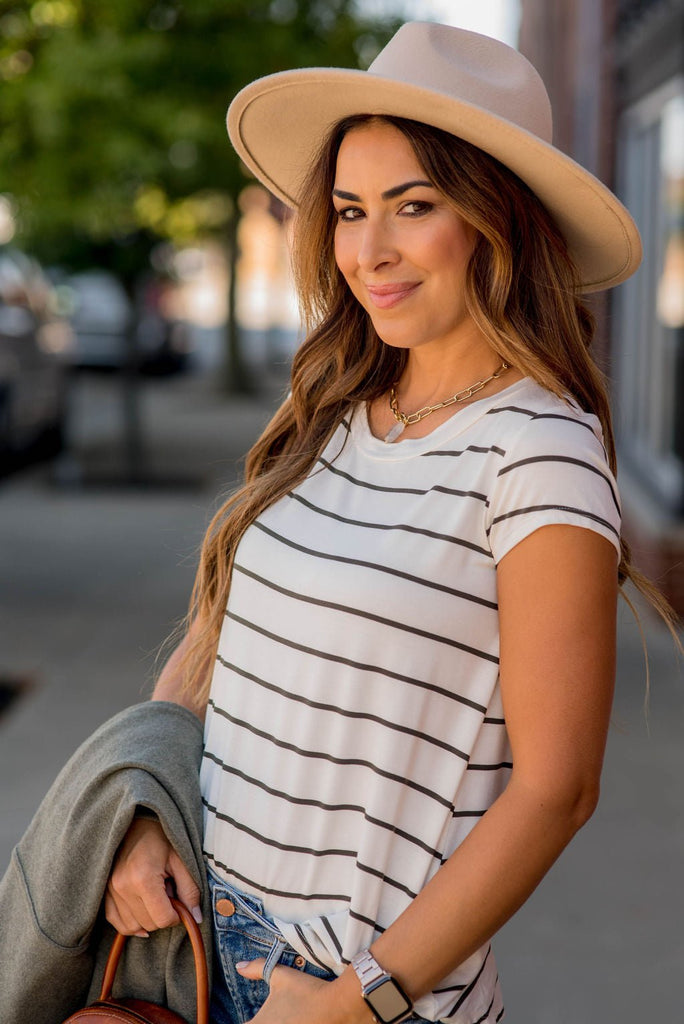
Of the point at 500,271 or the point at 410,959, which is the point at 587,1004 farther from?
the point at 500,271

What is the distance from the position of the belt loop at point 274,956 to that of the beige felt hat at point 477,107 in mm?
1090

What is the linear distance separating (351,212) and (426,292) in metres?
0.17

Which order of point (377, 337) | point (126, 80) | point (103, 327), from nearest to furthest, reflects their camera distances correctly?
1. point (377, 337)
2. point (126, 80)
3. point (103, 327)

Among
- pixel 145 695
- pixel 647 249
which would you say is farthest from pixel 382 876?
pixel 647 249

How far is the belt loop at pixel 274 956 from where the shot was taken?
171 centimetres

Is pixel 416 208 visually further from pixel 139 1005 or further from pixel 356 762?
A: pixel 139 1005

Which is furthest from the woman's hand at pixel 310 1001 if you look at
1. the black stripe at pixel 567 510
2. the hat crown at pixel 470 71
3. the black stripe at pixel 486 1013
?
the hat crown at pixel 470 71

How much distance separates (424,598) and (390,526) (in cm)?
13

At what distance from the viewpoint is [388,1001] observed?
1.55 meters

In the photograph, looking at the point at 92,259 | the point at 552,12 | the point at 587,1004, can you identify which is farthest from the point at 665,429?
the point at 552,12

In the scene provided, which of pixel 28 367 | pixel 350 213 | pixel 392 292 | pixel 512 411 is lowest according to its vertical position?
pixel 28 367

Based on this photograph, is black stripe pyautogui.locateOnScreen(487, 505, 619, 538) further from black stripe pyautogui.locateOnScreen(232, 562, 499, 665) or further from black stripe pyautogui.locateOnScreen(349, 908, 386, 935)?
black stripe pyautogui.locateOnScreen(349, 908, 386, 935)

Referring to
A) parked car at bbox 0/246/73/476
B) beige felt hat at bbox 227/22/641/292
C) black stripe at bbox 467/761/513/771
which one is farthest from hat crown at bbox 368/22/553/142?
parked car at bbox 0/246/73/476

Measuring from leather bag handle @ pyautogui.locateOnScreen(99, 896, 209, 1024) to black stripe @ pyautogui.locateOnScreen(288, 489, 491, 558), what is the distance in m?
0.58
